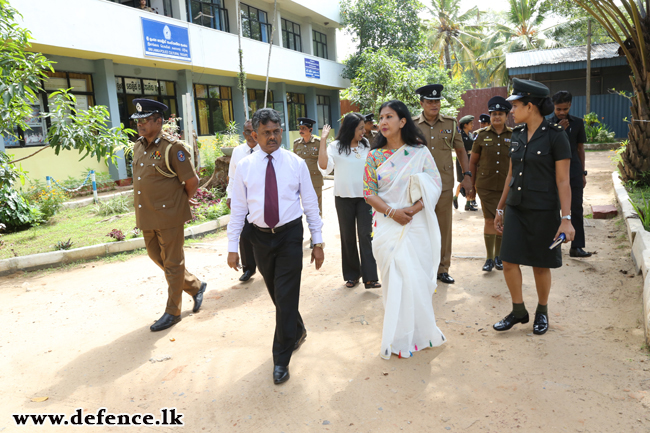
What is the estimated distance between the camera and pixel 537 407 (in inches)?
110

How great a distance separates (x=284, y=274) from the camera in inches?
132

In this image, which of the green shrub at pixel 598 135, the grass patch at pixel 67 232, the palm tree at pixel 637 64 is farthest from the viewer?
the green shrub at pixel 598 135

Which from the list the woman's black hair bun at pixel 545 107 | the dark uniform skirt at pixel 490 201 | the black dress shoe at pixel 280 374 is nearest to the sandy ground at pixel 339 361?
the black dress shoe at pixel 280 374

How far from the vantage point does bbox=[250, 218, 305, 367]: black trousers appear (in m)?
3.37

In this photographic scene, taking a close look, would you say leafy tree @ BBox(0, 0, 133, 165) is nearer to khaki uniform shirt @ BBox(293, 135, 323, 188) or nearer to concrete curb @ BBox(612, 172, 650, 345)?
khaki uniform shirt @ BBox(293, 135, 323, 188)

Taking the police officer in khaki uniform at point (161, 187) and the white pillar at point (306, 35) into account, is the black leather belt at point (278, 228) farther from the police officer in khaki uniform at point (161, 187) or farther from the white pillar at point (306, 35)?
the white pillar at point (306, 35)

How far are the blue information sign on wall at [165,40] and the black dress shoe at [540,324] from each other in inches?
535

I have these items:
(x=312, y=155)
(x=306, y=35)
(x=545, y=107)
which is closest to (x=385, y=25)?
(x=306, y=35)

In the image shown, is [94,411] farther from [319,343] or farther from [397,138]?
[397,138]

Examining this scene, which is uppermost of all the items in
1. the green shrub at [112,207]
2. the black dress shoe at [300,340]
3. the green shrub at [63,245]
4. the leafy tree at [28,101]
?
the leafy tree at [28,101]

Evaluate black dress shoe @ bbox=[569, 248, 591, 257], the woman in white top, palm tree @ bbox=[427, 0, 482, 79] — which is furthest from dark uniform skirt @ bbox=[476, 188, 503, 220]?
palm tree @ bbox=[427, 0, 482, 79]

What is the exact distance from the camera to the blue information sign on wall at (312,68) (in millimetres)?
23342

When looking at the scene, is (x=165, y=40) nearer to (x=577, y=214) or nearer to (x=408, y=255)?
(x=577, y=214)

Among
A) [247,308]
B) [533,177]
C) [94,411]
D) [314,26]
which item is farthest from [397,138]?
[314,26]
